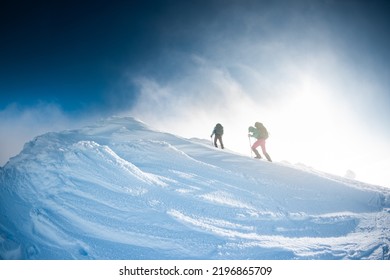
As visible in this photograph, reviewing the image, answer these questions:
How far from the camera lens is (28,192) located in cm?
742

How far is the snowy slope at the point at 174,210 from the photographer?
5832 mm

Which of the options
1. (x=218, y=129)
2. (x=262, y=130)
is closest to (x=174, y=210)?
(x=262, y=130)

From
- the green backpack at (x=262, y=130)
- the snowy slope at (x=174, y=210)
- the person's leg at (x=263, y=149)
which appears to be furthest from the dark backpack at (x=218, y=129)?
the snowy slope at (x=174, y=210)

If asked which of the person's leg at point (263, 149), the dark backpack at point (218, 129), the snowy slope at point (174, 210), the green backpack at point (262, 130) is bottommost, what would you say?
the snowy slope at point (174, 210)

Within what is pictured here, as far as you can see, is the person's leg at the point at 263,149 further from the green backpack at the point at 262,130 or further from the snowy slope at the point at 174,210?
the snowy slope at the point at 174,210

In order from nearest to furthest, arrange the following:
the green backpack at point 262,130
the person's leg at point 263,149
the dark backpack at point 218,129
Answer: the person's leg at point 263,149 < the green backpack at point 262,130 < the dark backpack at point 218,129

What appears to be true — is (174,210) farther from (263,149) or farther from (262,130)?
(262,130)

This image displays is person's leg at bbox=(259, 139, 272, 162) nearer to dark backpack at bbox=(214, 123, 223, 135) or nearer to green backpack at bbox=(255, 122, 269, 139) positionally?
green backpack at bbox=(255, 122, 269, 139)

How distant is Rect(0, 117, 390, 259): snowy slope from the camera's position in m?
5.83

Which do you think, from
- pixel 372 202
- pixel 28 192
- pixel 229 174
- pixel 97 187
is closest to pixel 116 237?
pixel 97 187

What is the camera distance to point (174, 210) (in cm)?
663

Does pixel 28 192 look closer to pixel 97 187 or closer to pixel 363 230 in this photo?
pixel 97 187
